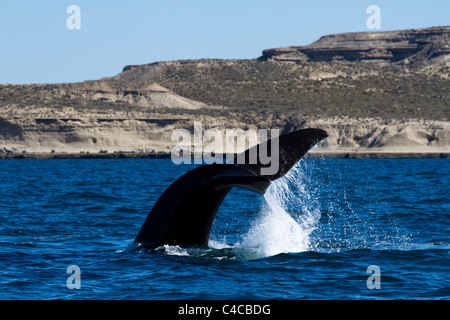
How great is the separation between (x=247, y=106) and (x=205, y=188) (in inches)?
4408

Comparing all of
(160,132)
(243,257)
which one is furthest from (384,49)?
(243,257)

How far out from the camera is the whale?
11148mm

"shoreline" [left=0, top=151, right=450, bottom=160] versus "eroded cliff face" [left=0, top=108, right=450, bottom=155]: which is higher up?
"eroded cliff face" [left=0, top=108, right=450, bottom=155]

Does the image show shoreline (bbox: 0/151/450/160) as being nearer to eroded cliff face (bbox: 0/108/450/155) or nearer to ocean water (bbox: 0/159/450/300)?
eroded cliff face (bbox: 0/108/450/155)

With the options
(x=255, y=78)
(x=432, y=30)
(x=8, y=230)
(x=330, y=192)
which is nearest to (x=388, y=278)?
(x=8, y=230)

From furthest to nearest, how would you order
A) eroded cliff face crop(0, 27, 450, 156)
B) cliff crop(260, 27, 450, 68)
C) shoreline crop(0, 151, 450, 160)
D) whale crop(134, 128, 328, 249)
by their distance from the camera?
cliff crop(260, 27, 450, 68) → eroded cliff face crop(0, 27, 450, 156) → shoreline crop(0, 151, 450, 160) → whale crop(134, 128, 328, 249)

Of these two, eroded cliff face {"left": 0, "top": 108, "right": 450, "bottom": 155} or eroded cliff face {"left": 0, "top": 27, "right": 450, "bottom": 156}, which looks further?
eroded cliff face {"left": 0, "top": 27, "right": 450, "bottom": 156}

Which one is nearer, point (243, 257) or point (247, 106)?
point (243, 257)

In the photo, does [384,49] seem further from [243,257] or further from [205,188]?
[205,188]

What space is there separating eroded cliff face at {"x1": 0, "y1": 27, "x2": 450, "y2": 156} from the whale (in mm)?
75151

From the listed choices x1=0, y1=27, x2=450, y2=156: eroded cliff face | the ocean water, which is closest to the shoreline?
x1=0, y1=27, x2=450, y2=156: eroded cliff face

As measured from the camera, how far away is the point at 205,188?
11.8m

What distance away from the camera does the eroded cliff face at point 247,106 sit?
339 ft
